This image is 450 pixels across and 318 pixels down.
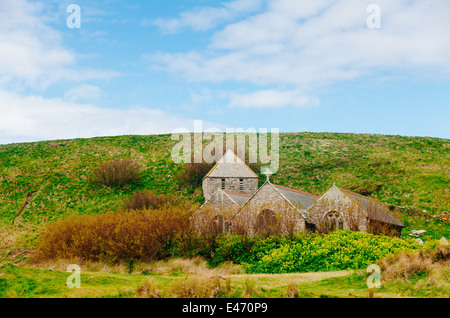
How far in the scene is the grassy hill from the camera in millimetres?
49344

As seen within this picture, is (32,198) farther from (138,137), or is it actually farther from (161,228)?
(161,228)

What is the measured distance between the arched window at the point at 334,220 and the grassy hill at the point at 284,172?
14.1 m

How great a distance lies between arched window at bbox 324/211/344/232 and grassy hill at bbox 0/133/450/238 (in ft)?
46.3

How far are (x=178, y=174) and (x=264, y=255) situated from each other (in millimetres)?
33622

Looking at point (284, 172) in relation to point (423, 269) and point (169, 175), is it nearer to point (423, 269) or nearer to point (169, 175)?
point (169, 175)

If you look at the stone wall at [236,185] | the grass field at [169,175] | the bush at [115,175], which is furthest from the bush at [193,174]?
the stone wall at [236,185]

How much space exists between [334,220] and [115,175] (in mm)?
34393

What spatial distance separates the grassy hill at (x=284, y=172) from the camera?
49.3 metres

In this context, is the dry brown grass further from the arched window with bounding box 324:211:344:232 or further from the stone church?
the arched window with bounding box 324:211:344:232

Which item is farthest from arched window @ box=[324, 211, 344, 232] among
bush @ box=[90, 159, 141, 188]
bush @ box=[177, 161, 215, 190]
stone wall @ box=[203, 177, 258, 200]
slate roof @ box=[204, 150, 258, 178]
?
bush @ box=[90, 159, 141, 188]

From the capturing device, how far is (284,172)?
2387 inches

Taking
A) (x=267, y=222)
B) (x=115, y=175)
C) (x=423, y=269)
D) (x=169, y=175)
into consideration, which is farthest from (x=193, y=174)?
(x=423, y=269)
